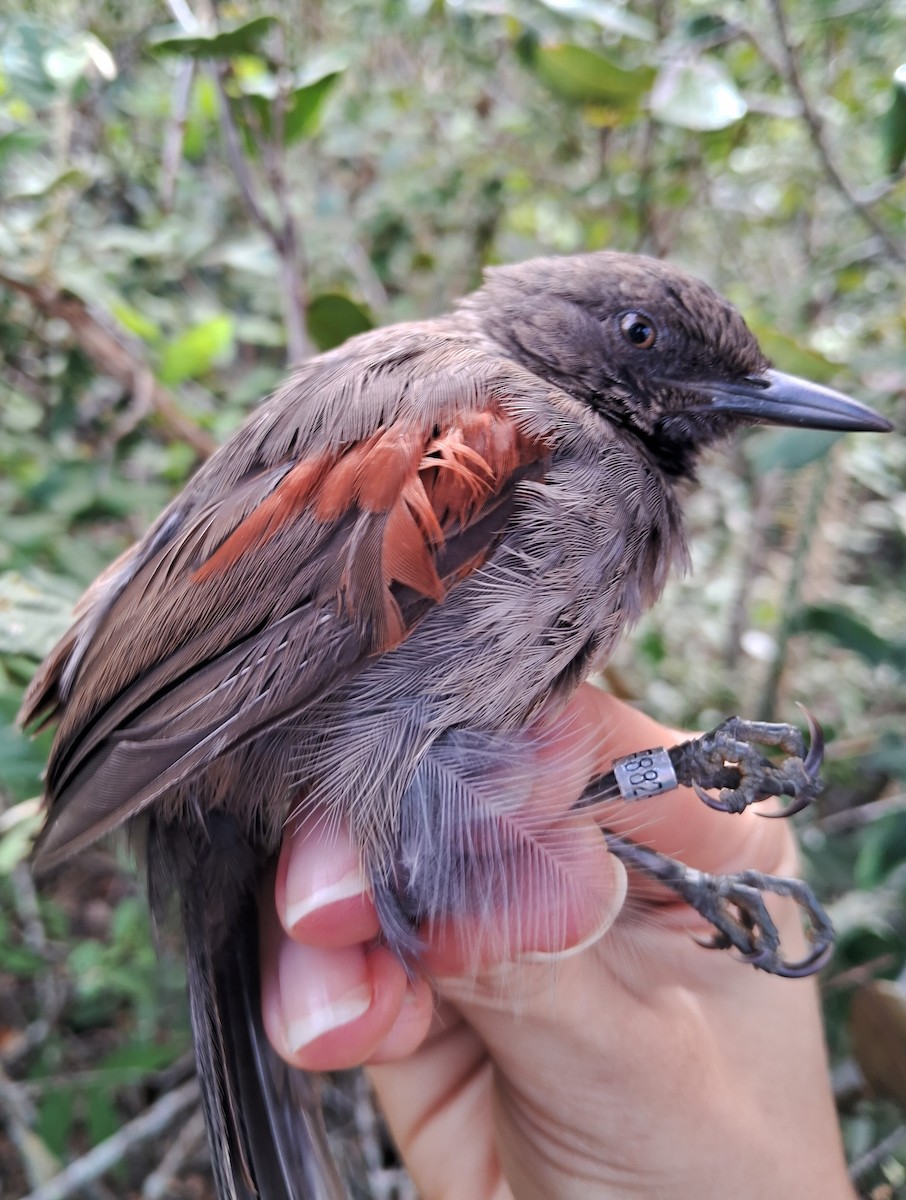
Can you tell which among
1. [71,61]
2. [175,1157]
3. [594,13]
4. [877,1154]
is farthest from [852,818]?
[71,61]

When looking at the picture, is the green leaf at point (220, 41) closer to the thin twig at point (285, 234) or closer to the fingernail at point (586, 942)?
the thin twig at point (285, 234)

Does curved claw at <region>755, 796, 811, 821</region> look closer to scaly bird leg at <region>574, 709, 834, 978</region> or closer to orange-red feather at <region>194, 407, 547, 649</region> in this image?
scaly bird leg at <region>574, 709, 834, 978</region>

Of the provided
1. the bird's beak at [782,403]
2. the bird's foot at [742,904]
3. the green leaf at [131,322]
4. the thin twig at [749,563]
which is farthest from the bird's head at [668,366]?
the thin twig at [749,563]

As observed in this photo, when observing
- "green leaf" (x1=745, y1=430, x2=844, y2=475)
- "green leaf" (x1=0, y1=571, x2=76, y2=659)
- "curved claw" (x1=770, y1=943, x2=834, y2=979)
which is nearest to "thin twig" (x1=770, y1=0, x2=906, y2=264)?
"green leaf" (x1=745, y1=430, x2=844, y2=475)

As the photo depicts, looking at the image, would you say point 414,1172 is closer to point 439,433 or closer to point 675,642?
point 439,433

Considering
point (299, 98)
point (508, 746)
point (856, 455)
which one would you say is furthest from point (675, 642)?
point (299, 98)

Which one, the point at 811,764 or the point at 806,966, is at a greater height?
the point at 811,764

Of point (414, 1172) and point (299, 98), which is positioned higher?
point (299, 98)

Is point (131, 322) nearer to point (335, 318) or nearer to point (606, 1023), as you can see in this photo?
point (335, 318)
